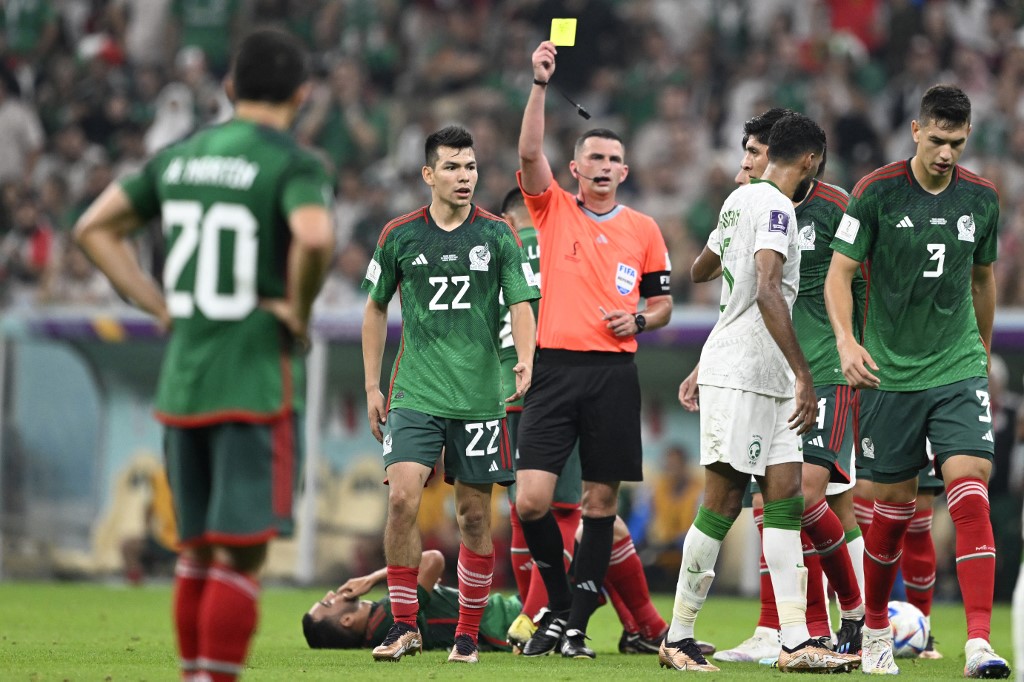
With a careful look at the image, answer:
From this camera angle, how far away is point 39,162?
18.7m

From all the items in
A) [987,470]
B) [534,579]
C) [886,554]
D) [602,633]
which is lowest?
[602,633]

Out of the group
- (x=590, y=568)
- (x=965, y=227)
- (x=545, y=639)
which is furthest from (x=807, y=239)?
(x=545, y=639)

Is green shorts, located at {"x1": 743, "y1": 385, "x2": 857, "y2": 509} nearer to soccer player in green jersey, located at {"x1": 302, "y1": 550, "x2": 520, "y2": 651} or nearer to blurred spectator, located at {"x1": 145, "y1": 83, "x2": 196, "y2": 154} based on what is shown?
soccer player in green jersey, located at {"x1": 302, "y1": 550, "x2": 520, "y2": 651}

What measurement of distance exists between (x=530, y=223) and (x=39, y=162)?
1086 centimetres

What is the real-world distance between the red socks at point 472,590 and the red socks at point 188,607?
3.03 meters

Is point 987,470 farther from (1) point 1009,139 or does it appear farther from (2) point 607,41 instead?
(2) point 607,41

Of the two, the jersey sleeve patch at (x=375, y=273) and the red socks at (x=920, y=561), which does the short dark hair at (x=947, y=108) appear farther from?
the jersey sleeve patch at (x=375, y=273)

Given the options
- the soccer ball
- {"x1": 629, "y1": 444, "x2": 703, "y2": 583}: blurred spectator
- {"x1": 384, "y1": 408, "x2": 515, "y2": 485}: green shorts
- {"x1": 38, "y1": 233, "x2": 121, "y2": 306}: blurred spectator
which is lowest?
{"x1": 629, "y1": 444, "x2": 703, "y2": 583}: blurred spectator

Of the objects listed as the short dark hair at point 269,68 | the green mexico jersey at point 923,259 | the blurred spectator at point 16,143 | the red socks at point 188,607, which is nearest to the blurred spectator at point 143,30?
the blurred spectator at point 16,143

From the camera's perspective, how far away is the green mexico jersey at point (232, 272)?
16.1 feet

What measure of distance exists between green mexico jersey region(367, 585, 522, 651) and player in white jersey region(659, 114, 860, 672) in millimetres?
1653

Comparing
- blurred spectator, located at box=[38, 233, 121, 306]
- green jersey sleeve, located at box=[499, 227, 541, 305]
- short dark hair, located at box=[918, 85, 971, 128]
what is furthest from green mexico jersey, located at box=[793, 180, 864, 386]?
blurred spectator, located at box=[38, 233, 121, 306]

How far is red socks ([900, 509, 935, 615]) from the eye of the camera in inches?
325

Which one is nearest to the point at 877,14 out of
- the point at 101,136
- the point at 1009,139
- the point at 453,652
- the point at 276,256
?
the point at 1009,139
